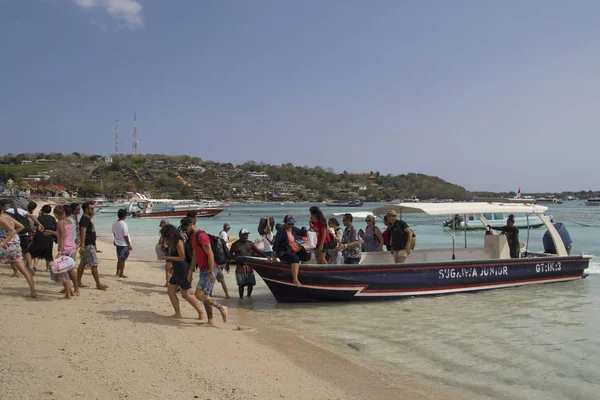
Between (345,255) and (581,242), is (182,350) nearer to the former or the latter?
(345,255)

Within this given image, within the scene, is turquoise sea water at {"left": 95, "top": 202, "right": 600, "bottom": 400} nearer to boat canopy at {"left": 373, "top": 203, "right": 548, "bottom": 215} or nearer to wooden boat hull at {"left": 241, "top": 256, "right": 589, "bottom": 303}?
wooden boat hull at {"left": 241, "top": 256, "right": 589, "bottom": 303}

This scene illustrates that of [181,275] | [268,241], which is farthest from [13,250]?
[268,241]

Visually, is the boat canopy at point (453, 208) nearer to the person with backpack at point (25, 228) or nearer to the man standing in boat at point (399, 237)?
the man standing in boat at point (399, 237)

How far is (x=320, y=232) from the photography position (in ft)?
31.3

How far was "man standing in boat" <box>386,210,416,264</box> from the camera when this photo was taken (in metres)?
10.5

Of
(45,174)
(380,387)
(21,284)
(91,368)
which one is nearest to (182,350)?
(91,368)

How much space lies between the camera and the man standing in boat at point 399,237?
1050 cm

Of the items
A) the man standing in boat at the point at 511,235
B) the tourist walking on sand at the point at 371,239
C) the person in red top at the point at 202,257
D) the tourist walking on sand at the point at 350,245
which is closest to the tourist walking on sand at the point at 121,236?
the person in red top at the point at 202,257

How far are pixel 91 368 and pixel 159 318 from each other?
2601mm

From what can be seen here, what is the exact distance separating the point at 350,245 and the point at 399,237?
1.18 meters

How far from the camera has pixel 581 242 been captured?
A: 3119 centimetres

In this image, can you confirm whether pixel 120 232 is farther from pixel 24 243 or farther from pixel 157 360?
pixel 157 360

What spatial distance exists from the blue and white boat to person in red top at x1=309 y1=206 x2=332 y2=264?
1.63ft

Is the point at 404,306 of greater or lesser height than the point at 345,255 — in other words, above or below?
below
